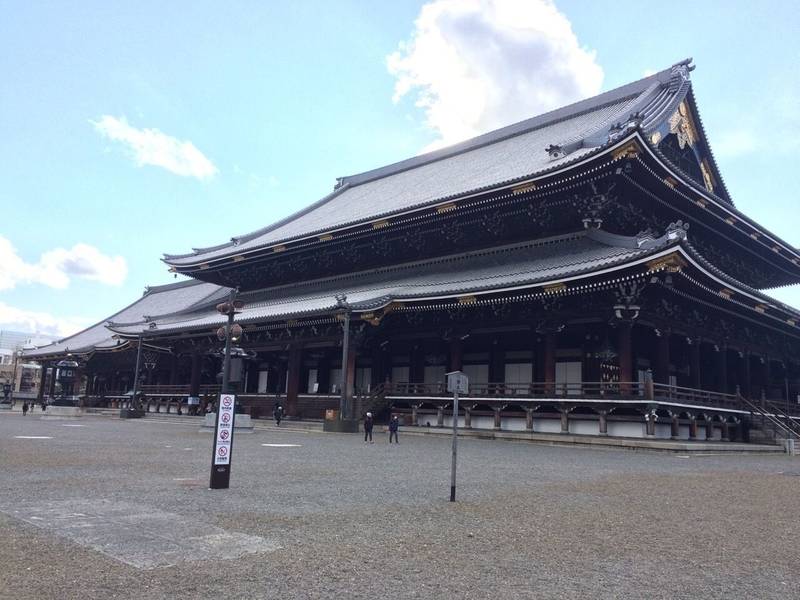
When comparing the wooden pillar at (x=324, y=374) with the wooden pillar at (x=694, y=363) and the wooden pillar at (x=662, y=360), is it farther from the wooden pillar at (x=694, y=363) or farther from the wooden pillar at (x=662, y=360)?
the wooden pillar at (x=694, y=363)

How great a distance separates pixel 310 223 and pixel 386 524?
1529 inches

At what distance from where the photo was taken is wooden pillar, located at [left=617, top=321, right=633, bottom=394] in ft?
80.5

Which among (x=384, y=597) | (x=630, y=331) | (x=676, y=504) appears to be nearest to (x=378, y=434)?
(x=630, y=331)

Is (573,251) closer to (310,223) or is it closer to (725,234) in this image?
(725,234)

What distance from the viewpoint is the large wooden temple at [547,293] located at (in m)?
25.2

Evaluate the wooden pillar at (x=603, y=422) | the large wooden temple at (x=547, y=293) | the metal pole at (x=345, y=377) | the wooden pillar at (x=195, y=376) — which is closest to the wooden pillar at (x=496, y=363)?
the large wooden temple at (x=547, y=293)

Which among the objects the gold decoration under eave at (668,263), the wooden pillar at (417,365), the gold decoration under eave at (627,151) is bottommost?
the wooden pillar at (417,365)

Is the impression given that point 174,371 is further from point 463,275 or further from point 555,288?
point 555,288

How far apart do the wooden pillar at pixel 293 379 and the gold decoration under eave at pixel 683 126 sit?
23.4m

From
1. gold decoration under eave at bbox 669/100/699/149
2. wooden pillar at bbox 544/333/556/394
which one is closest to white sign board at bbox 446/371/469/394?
wooden pillar at bbox 544/333/556/394

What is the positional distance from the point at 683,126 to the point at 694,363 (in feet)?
44.0

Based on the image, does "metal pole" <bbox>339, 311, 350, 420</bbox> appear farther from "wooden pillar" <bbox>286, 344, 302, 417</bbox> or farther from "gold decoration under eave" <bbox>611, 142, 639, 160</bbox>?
"gold decoration under eave" <bbox>611, 142, 639, 160</bbox>

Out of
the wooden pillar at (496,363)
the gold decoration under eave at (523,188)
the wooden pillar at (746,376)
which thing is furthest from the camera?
the wooden pillar at (746,376)

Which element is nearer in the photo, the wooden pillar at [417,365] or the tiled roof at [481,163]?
the tiled roof at [481,163]
